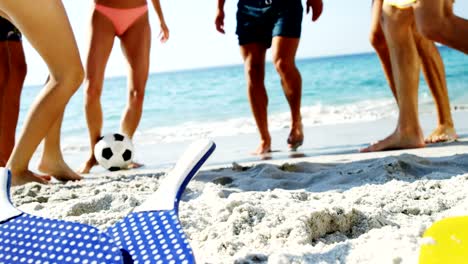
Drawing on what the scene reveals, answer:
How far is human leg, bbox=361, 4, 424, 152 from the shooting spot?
359 centimetres

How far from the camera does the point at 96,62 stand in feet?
13.1

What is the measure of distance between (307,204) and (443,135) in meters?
2.51

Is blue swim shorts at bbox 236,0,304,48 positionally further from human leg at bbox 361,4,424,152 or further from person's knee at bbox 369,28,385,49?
human leg at bbox 361,4,424,152

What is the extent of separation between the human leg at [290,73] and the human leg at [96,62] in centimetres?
128

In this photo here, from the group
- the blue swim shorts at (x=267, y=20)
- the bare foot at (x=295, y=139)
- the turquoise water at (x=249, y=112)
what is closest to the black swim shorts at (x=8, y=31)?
the blue swim shorts at (x=267, y=20)

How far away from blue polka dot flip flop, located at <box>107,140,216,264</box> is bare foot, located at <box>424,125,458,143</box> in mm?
2814

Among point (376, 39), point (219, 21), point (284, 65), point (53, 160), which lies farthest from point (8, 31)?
point (376, 39)

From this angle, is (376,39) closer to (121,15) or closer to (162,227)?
(121,15)

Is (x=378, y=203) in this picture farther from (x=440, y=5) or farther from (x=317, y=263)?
(x=440, y=5)

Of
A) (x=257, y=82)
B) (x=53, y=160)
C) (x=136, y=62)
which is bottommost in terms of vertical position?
→ (x=53, y=160)

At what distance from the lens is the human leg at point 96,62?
4004 millimetres

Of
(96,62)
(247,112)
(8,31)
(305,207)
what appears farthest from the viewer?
(247,112)

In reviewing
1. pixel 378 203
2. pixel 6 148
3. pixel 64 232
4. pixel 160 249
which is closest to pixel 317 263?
pixel 160 249

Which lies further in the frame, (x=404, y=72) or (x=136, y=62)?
(x=136, y=62)
